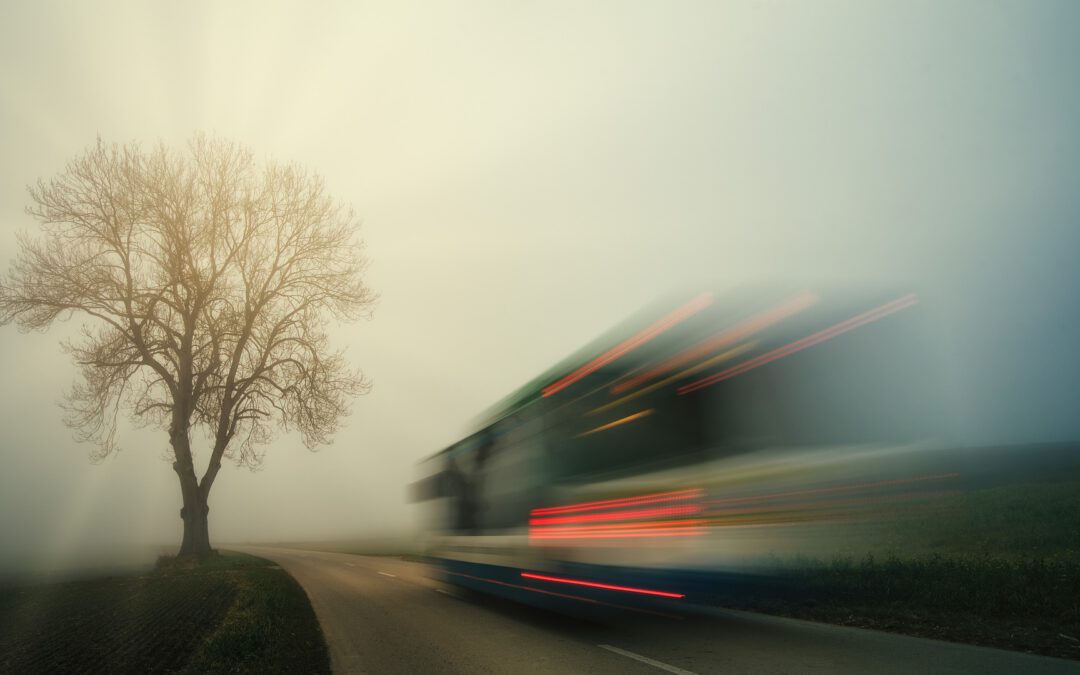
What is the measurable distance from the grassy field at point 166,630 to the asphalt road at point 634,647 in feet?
1.98

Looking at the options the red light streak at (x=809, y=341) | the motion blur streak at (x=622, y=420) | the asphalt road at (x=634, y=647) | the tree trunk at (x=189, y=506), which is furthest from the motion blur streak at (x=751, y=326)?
the tree trunk at (x=189, y=506)

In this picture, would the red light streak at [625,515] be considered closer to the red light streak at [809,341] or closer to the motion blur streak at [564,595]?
the motion blur streak at [564,595]

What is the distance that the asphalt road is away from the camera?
615cm

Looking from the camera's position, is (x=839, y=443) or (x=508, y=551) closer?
(x=839, y=443)

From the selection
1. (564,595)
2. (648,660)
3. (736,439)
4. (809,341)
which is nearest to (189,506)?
(564,595)

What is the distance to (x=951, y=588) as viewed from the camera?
8.66 meters

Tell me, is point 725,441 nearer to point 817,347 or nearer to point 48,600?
point 817,347

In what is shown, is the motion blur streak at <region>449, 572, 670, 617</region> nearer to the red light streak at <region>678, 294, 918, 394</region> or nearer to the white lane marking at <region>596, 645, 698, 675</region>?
the white lane marking at <region>596, 645, 698, 675</region>

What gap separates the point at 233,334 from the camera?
85.5ft

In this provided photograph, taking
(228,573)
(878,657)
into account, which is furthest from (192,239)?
(878,657)

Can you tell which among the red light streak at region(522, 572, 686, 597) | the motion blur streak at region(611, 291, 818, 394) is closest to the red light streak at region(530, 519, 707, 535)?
the red light streak at region(522, 572, 686, 597)

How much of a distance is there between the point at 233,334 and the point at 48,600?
43.2ft

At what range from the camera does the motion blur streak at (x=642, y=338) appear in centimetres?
767

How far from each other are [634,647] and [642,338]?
3626mm
